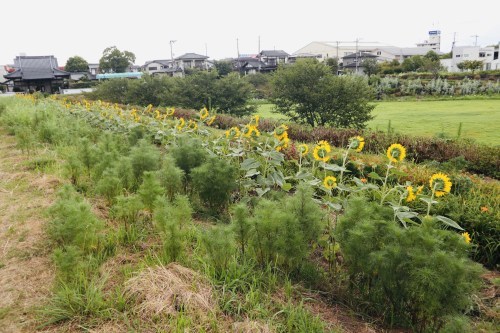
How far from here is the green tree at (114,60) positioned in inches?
1693

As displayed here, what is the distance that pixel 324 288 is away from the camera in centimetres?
212

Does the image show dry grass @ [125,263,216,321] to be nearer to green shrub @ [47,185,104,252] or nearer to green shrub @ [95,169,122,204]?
green shrub @ [47,185,104,252]

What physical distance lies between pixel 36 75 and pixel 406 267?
32055 mm

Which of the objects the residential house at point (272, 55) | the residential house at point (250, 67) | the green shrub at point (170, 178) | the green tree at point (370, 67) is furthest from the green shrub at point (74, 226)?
the residential house at point (272, 55)

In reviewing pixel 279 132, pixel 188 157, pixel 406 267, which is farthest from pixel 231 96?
pixel 406 267

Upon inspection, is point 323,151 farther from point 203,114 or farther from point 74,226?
point 203,114

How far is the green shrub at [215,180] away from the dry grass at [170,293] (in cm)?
102

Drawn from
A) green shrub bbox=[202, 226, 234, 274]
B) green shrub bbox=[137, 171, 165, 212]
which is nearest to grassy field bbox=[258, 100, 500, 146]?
green shrub bbox=[137, 171, 165, 212]

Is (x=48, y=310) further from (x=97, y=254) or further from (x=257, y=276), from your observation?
(x=257, y=276)

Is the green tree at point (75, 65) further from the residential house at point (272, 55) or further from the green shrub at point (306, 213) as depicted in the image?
the green shrub at point (306, 213)

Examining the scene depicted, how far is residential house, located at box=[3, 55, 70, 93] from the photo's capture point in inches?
1090

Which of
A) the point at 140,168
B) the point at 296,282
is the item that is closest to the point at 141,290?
the point at 296,282

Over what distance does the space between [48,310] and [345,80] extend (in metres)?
11.1

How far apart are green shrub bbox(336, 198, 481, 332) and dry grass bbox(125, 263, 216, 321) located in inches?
29.9
